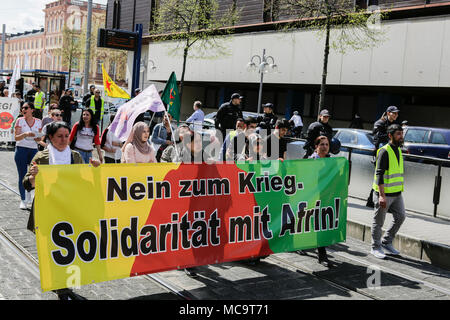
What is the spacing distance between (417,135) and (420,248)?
9.78m

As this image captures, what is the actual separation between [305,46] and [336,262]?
22.8 metres

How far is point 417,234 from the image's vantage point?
27.3ft

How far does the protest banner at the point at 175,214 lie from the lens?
4.73 meters

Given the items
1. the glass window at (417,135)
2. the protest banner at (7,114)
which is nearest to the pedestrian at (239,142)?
the glass window at (417,135)

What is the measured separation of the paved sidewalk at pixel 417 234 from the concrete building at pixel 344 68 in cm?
1433

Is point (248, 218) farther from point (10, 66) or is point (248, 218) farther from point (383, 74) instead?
point (10, 66)

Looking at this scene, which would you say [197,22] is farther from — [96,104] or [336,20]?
[96,104]

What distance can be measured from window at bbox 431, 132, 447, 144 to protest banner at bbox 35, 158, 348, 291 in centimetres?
1046

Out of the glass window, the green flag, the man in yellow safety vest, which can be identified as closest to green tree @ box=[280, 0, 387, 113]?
the glass window

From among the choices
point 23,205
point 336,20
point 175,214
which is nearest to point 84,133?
point 23,205

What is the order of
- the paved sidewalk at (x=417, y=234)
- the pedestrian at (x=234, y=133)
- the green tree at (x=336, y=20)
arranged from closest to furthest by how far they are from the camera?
1. the paved sidewalk at (x=417, y=234)
2. the pedestrian at (x=234, y=133)
3. the green tree at (x=336, y=20)

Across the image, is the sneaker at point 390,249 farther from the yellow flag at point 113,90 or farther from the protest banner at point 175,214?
the yellow flag at point 113,90

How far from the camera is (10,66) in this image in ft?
403

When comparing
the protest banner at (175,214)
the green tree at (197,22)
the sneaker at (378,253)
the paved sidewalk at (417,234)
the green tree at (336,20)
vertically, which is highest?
the green tree at (197,22)
